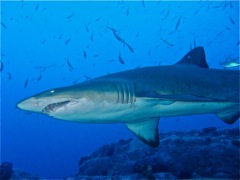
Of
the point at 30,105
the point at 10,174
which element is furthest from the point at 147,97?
the point at 10,174

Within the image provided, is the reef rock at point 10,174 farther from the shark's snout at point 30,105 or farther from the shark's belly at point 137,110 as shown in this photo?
the shark's snout at point 30,105

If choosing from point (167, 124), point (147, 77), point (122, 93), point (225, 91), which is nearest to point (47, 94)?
point (122, 93)

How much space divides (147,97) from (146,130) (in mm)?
1155

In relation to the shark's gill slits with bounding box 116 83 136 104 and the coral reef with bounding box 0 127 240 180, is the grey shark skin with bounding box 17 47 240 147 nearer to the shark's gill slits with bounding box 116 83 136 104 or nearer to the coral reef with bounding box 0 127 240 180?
the shark's gill slits with bounding box 116 83 136 104

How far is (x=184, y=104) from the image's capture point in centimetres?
396

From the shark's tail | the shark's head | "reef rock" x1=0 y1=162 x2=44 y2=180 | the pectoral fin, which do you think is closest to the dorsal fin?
the shark's tail

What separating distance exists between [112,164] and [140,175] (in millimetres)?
1979

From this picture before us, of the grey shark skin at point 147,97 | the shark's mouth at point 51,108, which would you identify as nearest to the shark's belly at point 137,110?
the grey shark skin at point 147,97

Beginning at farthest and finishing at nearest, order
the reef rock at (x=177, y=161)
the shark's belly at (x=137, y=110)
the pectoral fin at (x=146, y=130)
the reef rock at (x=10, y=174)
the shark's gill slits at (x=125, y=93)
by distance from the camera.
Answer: the reef rock at (x=10, y=174), the reef rock at (x=177, y=161), the pectoral fin at (x=146, y=130), the shark's gill slits at (x=125, y=93), the shark's belly at (x=137, y=110)

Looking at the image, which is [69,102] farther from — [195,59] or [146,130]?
[195,59]

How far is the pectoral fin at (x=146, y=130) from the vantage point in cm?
458

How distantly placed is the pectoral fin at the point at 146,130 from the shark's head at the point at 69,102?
1306 millimetres

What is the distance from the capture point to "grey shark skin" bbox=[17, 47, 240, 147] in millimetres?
3215

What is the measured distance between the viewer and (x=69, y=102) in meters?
3.21
